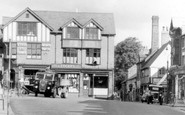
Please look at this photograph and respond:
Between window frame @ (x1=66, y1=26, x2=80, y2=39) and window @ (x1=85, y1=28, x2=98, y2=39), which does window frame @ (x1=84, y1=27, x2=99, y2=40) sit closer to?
window @ (x1=85, y1=28, x2=98, y2=39)

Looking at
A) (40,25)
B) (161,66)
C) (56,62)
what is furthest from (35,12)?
(161,66)

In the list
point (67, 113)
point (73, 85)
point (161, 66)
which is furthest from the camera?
point (161, 66)

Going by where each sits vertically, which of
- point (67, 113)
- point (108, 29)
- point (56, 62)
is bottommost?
point (67, 113)

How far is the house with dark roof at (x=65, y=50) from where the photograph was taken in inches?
2554

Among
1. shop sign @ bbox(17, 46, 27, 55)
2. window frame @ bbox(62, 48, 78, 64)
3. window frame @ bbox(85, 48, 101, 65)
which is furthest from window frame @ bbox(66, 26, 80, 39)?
shop sign @ bbox(17, 46, 27, 55)

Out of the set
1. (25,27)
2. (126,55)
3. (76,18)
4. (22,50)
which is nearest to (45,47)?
(22,50)

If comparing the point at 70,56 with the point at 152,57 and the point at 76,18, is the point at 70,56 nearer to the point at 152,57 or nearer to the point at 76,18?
the point at 76,18

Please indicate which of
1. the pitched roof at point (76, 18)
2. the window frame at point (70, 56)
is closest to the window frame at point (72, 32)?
the pitched roof at point (76, 18)

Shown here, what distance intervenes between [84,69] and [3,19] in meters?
13.4

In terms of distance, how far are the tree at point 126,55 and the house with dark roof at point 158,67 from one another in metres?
21.1

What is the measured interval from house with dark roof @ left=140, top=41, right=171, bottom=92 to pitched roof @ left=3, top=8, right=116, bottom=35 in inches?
446

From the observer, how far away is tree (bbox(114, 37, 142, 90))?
102812 mm

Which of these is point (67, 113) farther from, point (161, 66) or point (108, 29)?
point (161, 66)

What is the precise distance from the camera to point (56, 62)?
216 feet
